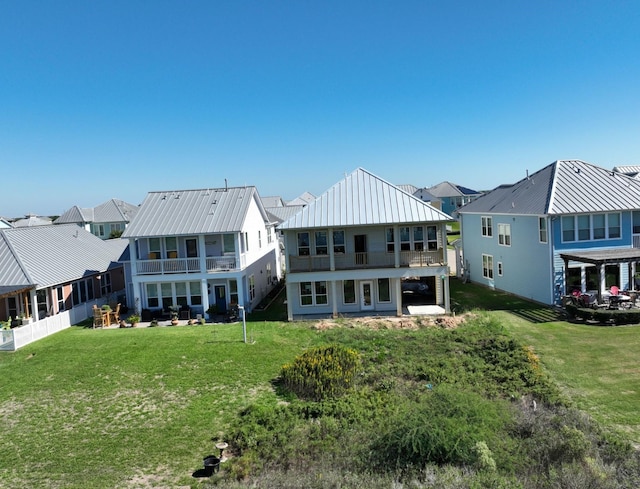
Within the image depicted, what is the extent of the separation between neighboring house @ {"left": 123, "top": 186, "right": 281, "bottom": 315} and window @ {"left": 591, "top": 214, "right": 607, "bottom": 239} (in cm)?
1931

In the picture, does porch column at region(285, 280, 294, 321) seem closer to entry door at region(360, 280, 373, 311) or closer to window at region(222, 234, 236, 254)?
entry door at region(360, 280, 373, 311)

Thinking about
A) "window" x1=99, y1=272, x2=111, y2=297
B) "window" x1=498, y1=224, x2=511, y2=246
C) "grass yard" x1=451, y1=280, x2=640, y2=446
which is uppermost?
"window" x1=498, y1=224, x2=511, y2=246

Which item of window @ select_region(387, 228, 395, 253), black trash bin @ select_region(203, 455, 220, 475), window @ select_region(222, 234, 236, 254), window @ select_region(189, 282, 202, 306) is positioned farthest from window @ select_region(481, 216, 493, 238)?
black trash bin @ select_region(203, 455, 220, 475)

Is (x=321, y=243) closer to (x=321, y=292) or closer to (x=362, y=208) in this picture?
(x=321, y=292)

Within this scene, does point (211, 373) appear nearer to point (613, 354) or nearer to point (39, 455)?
point (39, 455)

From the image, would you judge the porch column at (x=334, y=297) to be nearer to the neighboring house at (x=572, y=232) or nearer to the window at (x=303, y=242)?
the window at (x=303, y=242)

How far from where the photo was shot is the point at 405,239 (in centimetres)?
2684

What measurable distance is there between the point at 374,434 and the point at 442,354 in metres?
7.43

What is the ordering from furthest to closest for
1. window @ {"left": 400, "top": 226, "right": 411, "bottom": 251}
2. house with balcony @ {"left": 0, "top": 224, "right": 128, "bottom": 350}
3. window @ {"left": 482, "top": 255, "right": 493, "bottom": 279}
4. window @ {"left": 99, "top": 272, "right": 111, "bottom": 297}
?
window @ {"left": 482, "top": 255, "right": 493, "bottom": 279}
window @ {"left": 99, "top": 272, "right": 111, "bottom": 297}
window @ {"left": 400, "top": 226, "right": 411, "bottom": 251}
house with balcony @ {"left": 0, "top": 224, "right": 128, "bottom": 350}

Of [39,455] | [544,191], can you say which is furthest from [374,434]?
[544,191]

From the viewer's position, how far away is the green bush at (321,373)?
15.5 metres

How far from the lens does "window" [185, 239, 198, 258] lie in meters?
27.9

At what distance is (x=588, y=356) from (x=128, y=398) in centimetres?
1687

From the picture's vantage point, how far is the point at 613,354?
18.4 meters
